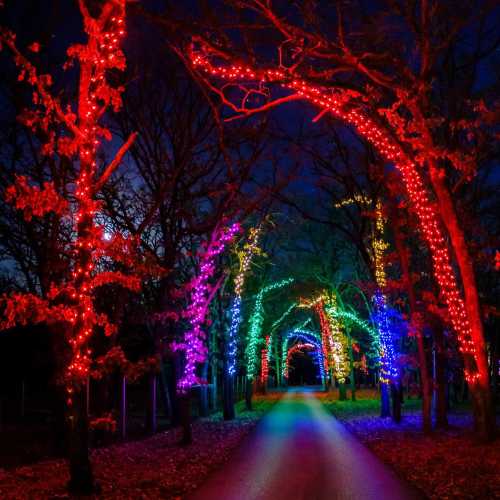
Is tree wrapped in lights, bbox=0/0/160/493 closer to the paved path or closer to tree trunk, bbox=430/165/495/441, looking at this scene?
the paved path

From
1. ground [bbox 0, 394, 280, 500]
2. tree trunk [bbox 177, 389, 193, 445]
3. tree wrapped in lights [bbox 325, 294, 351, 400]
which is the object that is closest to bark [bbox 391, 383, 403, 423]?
ground [bbox 0, 394, 280, 500]

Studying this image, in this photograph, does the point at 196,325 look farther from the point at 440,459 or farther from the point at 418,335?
the point at 440,459

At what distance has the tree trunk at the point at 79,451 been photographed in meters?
8.95

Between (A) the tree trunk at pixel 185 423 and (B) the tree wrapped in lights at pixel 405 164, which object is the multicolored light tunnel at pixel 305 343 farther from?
(B) the tree wrapped in lights at pixel 405 164

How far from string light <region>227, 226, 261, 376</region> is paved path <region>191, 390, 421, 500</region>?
8.63 meters

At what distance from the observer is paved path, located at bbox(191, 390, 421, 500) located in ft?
29.1

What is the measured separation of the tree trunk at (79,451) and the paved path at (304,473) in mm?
1646

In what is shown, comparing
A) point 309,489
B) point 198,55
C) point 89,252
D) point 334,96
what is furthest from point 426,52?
point 309,489

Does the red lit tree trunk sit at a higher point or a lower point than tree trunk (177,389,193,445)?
higher

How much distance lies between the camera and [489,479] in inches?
367

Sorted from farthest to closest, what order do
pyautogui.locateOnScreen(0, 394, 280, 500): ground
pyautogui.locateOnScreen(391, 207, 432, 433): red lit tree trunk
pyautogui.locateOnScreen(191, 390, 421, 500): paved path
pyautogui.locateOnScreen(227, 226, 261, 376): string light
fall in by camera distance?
pyautogui.locateOnScreen(227, 226, 261, 376): string light → pyautogui.locateOnScreen(391, 207, 432, 433): red lit tree trunk → pyautogui.locateOnScreen(0, 394, 280, 500): ground → pyautogui.locateOnScreen(191, 390, 421, 500): paved path

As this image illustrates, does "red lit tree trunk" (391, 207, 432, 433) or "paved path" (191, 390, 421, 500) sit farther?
"red lit tree trunk" (391, 207, 432, 433)

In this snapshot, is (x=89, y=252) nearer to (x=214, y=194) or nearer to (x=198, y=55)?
(x=198, y=55)

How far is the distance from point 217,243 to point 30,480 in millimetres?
9802
